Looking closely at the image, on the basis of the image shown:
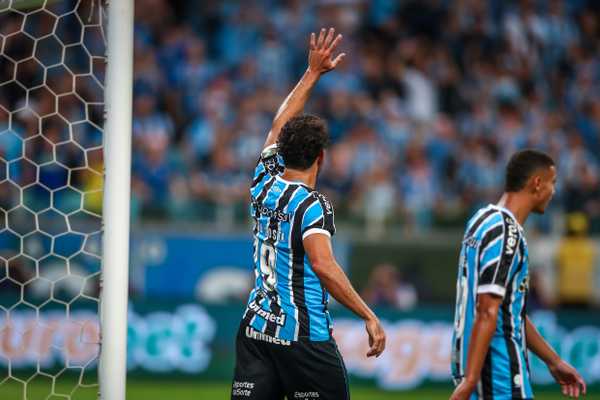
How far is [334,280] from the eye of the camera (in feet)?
16.4

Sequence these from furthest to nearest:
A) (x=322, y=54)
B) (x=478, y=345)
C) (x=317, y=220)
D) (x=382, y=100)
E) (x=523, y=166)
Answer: (x=382, y=100) < (x=322, y=54) < (x=523, y=166) < (x=317, y=220) < (x=478, y=345)

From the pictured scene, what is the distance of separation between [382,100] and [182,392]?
5676mm

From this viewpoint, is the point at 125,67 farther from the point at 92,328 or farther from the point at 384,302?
the point at 384,302

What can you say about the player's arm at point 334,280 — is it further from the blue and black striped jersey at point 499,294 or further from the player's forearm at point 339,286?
the blue and black striped jersey at point 499,294

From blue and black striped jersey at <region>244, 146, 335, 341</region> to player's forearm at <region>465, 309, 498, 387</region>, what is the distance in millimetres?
780

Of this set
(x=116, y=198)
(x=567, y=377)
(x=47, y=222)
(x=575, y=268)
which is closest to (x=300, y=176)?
(x=116, y=198)

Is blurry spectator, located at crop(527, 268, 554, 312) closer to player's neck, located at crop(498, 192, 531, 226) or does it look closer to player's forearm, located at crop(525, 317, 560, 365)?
player's forearm, located at crop(525, 317, 560, 365)

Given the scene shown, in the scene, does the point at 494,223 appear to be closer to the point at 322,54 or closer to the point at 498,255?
the point at 498,255

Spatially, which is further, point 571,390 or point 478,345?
point 571,390

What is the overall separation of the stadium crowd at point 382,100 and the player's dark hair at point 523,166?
22.5 feet

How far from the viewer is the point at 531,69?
52.1ft

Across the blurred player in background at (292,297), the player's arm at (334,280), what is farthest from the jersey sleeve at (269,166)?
the player's arm at (334,280)

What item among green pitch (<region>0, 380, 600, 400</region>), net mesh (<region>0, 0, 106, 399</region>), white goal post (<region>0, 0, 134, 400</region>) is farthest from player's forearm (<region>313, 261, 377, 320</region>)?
green pitch (<region>0, 380, 600, 400</region>)

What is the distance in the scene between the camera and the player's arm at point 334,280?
16.2ft
